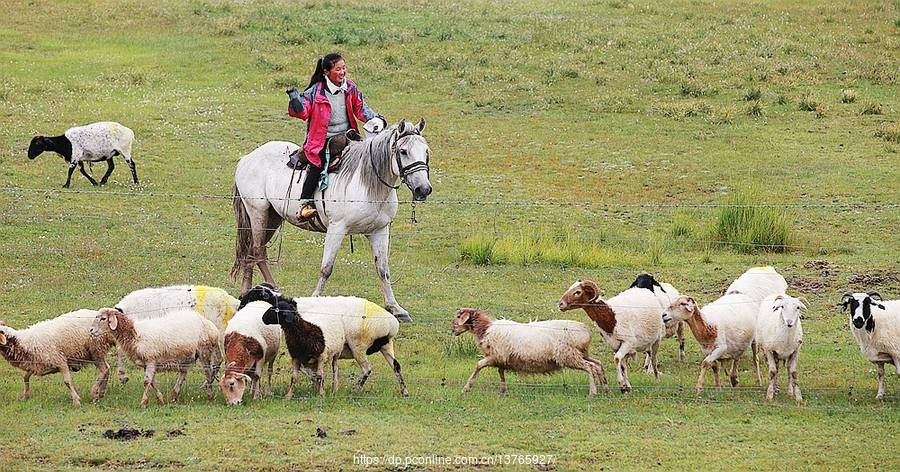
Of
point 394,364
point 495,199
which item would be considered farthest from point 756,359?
point 495,199

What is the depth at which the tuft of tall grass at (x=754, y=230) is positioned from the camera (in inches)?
733

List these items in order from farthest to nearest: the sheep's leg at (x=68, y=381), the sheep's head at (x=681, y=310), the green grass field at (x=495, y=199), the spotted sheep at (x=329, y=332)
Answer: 1. the sheep's head at (x=681, y=310)
2. the spotted sheep at (x=329, y=332)
3. the sheep's leg at (x=68, y=381)
4. the green grass field at (x=495, y=199)

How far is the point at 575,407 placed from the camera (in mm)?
11219

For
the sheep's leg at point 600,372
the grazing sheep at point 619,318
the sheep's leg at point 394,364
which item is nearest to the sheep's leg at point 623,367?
the grazing sheep at point 619,318

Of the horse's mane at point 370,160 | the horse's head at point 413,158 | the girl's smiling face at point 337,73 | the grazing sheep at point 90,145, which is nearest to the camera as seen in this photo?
the horse's head at point 413,158

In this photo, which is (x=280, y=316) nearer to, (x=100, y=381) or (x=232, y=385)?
(x=232, y=385)

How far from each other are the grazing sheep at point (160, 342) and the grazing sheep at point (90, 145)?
11.1 m

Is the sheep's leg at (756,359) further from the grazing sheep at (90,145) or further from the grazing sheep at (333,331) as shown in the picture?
the grazing sheep at (90,145)

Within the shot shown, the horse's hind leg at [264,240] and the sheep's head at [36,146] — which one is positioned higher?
the sheep's head at [36,146]

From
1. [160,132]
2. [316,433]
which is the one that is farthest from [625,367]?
[160,132]

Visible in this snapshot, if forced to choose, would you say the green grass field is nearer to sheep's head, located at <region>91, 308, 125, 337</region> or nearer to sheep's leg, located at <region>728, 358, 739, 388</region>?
sheep's leg, located at <region>728, 358, 739, 388</region>

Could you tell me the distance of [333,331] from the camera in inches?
462

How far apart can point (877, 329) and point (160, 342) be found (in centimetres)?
643

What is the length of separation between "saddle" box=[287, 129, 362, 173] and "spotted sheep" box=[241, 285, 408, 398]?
3.02 meters
